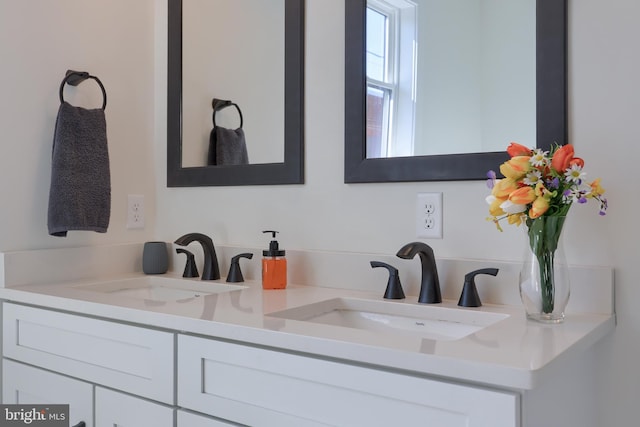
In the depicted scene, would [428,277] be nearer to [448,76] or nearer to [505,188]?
[505,188]

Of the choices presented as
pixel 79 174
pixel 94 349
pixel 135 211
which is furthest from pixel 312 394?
pixel 135 211

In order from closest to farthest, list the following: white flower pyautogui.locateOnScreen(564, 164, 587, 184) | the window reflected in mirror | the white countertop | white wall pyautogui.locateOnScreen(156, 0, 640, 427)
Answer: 1. the white countertop
2. white flower pyautogui.locateOnScreen(564, 164, 587, 184)
3. white wall pyautogui.locateOnScreen(156, 0, 640, 427)
4. the window reflected in mirror

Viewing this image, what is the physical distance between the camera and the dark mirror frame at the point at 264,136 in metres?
1.58

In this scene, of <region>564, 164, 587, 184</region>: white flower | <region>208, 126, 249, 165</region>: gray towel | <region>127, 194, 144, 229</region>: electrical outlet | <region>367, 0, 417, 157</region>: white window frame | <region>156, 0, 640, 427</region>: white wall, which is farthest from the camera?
<region>127, 194, 144, 229</region>: electrical outlet

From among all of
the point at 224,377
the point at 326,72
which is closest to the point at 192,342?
the point at 224,377

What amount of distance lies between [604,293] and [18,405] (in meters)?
1.45

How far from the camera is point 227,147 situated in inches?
68.9

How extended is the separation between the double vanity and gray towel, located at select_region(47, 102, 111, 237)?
14 centimetres

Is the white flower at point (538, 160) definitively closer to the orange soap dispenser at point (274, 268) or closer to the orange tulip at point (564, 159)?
the orange tulip at point (564, 159)

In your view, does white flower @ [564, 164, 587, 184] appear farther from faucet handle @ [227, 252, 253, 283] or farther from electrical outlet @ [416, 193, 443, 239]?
faucet handle @ [227, 252, 253, 283]

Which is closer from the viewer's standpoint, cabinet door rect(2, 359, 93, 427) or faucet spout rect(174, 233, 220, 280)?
cabinet door rect(2, 359, 93, 427)

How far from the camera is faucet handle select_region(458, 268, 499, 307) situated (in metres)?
1.22

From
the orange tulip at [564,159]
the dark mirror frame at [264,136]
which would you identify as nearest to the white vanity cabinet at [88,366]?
the dark mirror frame at [264,136]

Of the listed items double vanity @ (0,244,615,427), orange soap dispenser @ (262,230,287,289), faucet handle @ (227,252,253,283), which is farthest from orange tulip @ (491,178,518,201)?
faucet handle @ (227,252,253,283)
